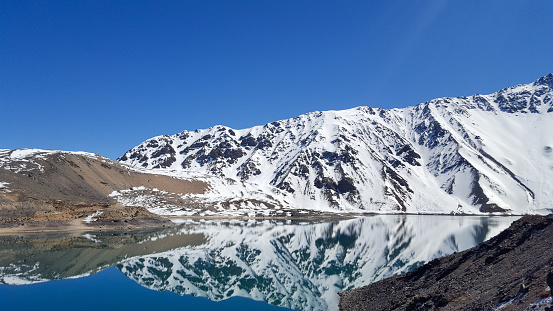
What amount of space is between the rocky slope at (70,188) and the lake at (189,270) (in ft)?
49.8

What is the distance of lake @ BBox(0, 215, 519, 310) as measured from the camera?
32.6 meters

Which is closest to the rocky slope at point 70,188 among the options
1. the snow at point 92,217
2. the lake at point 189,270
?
the snow at point 92,217

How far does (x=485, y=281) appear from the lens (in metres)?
21.2

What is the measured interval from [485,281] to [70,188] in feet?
446

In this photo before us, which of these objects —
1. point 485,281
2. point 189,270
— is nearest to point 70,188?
point 189,270

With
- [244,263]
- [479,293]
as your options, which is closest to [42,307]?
[244,263]

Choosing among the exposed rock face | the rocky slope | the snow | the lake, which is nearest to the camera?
the exposed rock face

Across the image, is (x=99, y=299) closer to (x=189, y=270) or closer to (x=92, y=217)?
(x=189, y=270)

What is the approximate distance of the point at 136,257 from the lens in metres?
55.2

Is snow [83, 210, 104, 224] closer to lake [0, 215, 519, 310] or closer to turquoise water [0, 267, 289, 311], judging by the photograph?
lake [0, 215, 519, 310]

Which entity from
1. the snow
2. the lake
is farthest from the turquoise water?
the snow

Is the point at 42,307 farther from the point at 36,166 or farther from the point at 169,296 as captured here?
the point at 36,166

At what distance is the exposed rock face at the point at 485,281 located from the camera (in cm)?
1611

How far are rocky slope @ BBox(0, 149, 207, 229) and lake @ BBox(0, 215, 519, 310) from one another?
1517cm
